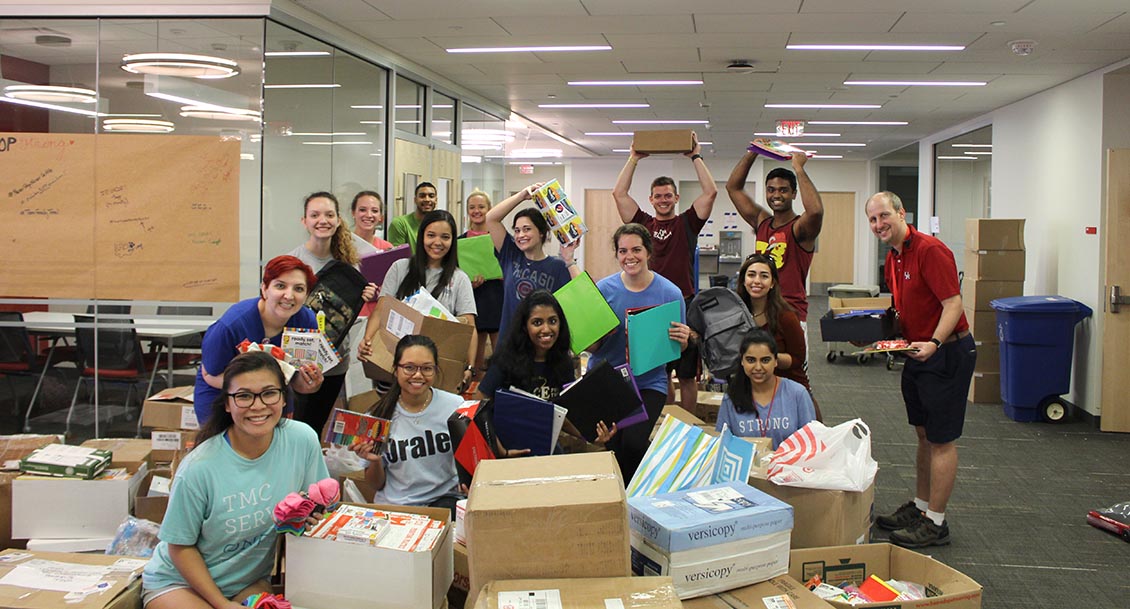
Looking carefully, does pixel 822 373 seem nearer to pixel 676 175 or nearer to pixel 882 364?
pixel 882 364

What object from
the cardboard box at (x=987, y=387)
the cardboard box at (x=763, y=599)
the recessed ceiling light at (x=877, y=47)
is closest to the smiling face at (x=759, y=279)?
the cardboard box at (x=763, y=599)

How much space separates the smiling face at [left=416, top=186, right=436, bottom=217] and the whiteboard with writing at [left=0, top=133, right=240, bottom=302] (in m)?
1.14

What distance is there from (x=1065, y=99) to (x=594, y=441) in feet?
21.5

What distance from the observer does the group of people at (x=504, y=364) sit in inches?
95.6

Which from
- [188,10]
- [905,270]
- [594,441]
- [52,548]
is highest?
[188,10]

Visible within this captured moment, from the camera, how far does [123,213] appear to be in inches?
207

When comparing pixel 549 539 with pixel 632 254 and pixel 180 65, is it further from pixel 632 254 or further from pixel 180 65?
pixel 180 65

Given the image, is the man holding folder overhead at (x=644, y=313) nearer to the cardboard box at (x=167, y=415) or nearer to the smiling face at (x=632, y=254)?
the smiling face at (x=632, y=254)

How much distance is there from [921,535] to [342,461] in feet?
8.86

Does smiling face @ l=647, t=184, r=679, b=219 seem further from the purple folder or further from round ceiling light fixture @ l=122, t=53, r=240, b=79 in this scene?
round ceiling light fixture @ l=122, t=53, r=240, b=79

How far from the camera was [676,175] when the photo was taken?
18109 millimetres

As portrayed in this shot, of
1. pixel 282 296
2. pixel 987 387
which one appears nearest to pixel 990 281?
pixel 987 387

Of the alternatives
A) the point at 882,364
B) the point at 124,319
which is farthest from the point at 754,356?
the point at 882,364

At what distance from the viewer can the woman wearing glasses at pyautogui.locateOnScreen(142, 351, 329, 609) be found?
2.36 metres
